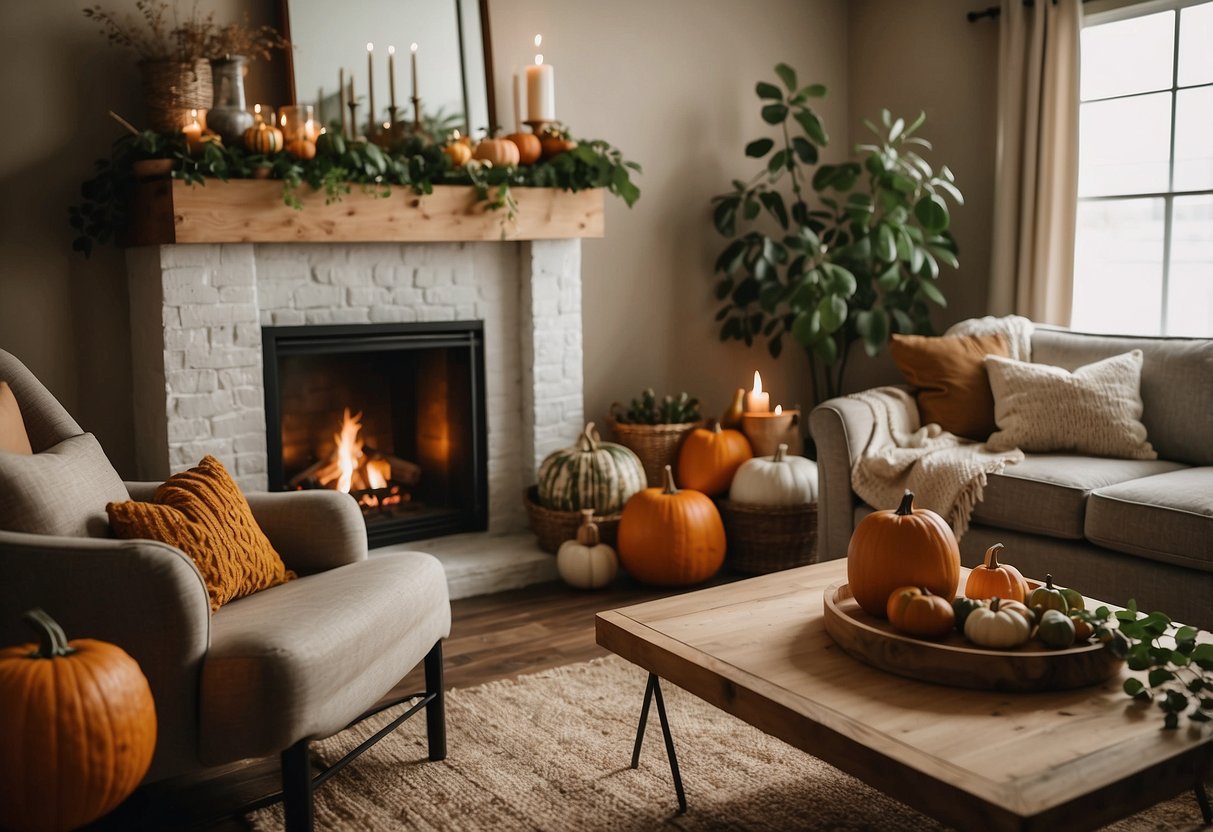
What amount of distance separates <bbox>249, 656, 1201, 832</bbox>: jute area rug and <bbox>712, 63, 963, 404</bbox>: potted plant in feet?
6.33

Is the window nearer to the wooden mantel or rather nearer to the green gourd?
the wooden mantel

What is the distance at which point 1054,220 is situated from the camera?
163 inches

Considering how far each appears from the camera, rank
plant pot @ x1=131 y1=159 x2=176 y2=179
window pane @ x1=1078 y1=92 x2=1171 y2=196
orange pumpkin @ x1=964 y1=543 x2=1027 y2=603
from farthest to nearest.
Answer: window pane @ x1=1078 y1=92 x2=1171 y2=196 < plant pot @ x1=131 y1=159 x2=176 y2=179 < orange pumpkin @ x1=964 y1=543 x2=1027 y2=603

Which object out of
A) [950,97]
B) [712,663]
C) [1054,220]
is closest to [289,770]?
[712,663]

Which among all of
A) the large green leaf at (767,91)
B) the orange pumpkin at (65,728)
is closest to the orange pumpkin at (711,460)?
the large green leaf at (767,91)

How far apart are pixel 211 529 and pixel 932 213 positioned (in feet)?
9.60

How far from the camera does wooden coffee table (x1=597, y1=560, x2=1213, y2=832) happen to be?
141 centimetres

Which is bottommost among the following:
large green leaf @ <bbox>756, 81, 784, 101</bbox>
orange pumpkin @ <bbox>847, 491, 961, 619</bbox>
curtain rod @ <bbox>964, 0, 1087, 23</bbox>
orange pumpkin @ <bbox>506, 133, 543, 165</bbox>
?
orange pumpkin @ <bbox>847, 491, 961, 619</bbox>

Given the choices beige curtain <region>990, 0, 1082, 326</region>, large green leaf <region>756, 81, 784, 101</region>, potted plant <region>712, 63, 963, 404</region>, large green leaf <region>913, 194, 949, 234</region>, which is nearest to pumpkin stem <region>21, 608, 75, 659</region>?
potted plant <region>712, 63, 963, 404</region>

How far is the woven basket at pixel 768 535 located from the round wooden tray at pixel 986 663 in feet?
6.31

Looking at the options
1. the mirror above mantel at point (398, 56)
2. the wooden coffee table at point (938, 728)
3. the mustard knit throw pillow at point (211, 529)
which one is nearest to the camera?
the wooden coffee table at point (938, 728)

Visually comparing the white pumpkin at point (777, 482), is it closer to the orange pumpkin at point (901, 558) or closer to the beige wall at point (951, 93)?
the beige wall at point (951, 93)

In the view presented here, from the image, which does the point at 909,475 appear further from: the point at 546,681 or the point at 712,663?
the point at 712,663

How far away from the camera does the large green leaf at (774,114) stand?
14.2 ft
